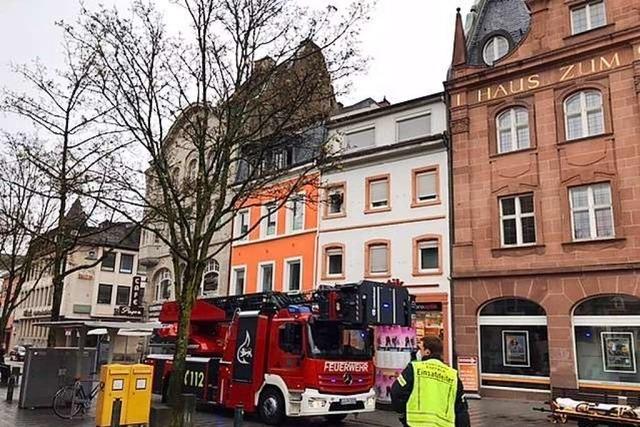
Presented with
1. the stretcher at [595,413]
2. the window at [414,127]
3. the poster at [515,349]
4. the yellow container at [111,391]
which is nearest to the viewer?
the stretcher at [595,413]

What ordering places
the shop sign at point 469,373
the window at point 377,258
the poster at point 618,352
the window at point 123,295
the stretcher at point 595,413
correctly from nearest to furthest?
the stretcher at point 595,413 < the poster at point 618,352 < the shop sign at point 469,373 < the window at point 377,258 < the window at point 123,295

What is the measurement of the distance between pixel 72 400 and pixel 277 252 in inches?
582

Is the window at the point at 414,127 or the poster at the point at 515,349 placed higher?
the window at the point at 414,127

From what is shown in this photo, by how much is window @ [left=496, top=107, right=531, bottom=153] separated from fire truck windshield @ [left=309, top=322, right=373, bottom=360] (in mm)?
10372

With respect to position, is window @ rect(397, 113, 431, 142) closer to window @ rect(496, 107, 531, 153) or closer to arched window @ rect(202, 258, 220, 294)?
window @ rect(496, 107, 531, 153)

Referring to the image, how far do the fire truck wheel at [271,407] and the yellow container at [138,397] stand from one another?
9.92 feet

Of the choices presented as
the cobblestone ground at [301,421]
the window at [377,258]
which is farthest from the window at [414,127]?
the cobblestone ground at [301,421]

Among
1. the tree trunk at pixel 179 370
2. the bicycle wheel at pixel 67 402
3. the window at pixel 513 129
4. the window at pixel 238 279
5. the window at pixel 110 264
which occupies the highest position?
the window at pixel 513 129

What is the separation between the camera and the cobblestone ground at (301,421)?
1332cm

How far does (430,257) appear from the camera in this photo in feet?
74.4

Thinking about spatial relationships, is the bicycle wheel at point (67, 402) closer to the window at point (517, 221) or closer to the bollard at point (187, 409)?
the bollard at point (187, 409)

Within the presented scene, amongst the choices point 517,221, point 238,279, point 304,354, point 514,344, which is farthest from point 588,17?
point 238,279

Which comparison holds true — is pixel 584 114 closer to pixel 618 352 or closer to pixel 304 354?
pixel 618 352

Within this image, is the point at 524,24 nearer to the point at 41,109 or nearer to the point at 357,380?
the point at 357,380
